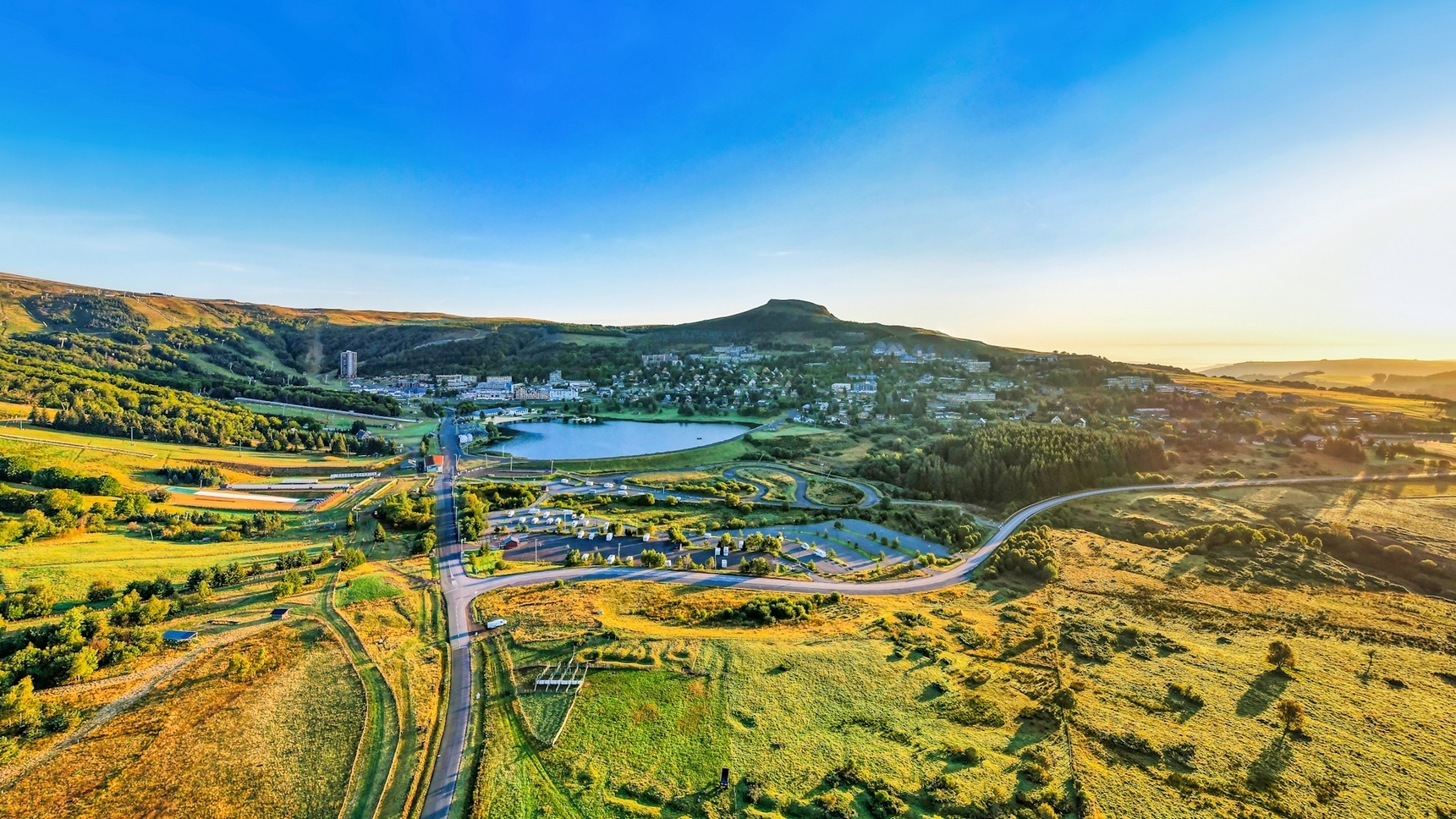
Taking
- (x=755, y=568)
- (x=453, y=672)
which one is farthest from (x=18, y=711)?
(x=755, y=568)

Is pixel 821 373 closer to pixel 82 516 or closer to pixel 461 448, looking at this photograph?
pixel 461 448

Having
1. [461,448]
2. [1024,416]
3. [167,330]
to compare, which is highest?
[167,330]

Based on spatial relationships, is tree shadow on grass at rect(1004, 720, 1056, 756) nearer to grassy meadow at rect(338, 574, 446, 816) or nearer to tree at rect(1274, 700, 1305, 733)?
tree at rect(1274, 700, 1305, 733)

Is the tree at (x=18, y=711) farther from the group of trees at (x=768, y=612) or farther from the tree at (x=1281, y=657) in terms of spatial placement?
the tree at (x=1281, y=657)

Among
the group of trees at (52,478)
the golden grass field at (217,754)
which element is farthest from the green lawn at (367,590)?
the group of trees at (52,478)

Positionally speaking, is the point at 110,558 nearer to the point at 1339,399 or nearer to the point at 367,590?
the point at 367,590

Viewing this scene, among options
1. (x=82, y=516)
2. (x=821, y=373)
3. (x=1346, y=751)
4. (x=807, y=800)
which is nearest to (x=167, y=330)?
(x=82, y=516)

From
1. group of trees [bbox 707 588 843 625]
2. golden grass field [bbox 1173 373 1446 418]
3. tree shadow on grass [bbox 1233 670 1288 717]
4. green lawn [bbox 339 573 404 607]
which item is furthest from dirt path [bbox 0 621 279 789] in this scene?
golden grass field [bbox 1173 373 1446 418]
